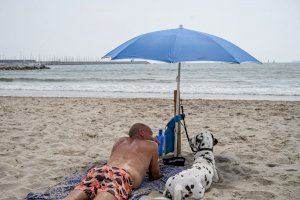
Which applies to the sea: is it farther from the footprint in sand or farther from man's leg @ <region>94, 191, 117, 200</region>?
man's leg @ <region>94, 191, 117, 200</region>

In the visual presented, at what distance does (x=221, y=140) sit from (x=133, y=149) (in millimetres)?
3274

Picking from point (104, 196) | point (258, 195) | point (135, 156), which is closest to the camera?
point (104, 196)

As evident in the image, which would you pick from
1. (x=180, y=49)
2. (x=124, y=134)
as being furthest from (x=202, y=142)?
(x=124, y=134)

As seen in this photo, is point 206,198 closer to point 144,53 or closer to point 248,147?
point 144,53

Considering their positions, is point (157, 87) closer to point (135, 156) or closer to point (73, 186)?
point (73, 186)

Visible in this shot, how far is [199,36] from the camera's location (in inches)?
161

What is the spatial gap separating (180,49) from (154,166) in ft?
5.06

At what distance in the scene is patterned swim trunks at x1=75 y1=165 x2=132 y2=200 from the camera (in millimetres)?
2951

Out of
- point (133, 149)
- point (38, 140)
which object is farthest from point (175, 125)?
point (38, 140)

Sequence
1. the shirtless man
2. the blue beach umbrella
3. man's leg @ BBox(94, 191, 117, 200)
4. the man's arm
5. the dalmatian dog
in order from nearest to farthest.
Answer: man's leg @ BBox(94, 191, 117, 200), the shirtless man, the dalmatian dog, the blue beach umbrella, the man's arm

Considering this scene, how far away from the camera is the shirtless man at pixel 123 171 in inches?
116

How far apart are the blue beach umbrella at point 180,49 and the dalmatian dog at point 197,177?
1227 millimetres

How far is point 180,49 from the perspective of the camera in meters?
3.69

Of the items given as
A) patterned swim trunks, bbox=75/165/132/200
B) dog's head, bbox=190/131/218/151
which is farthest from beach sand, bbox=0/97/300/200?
patterned swim trunks, bbox=75/165/132/200
